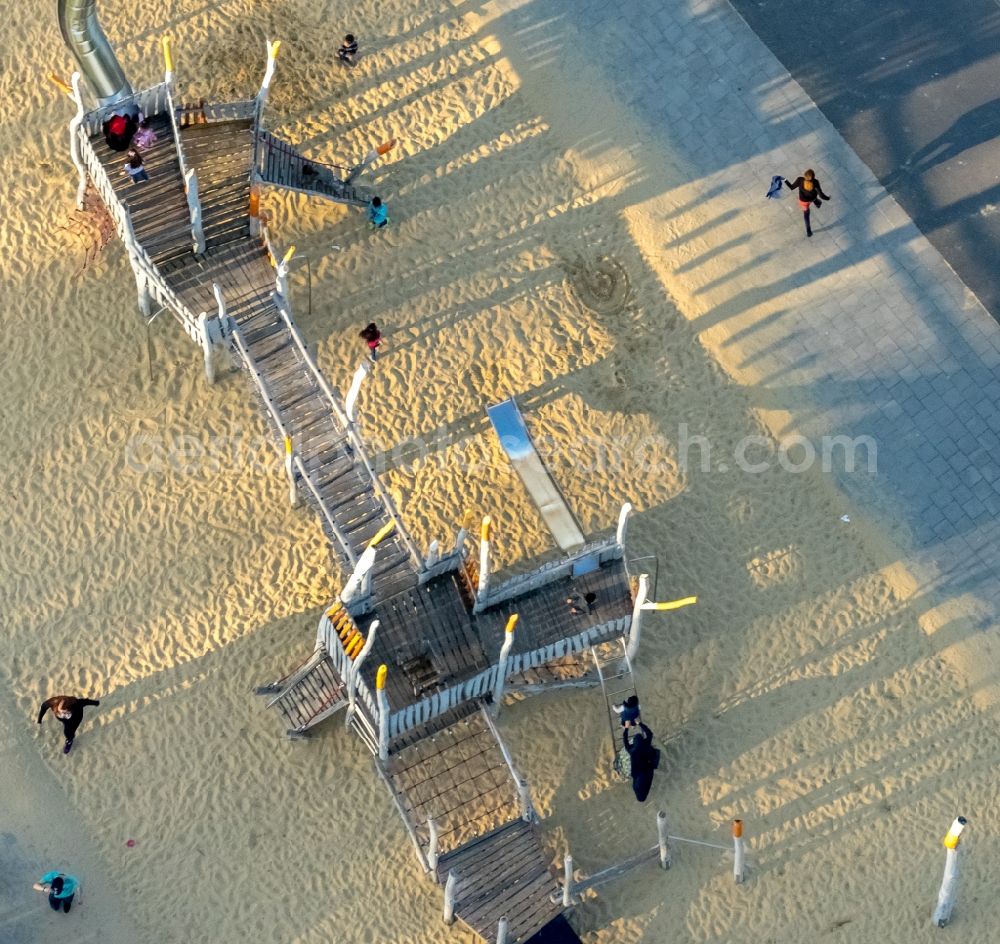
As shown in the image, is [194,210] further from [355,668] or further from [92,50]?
[355,668]

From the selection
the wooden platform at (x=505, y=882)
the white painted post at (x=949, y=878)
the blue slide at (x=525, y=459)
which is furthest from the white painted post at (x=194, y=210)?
the white painted post at (x=949, y=878)

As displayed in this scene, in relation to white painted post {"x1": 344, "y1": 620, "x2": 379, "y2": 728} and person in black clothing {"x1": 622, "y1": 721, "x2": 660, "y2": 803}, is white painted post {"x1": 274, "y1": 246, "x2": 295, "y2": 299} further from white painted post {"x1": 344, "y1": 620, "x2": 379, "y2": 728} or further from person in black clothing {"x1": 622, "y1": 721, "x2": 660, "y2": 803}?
A: person in black clothing {"x1": 622, "y1": 721, "x2": 660, "y2": 803}

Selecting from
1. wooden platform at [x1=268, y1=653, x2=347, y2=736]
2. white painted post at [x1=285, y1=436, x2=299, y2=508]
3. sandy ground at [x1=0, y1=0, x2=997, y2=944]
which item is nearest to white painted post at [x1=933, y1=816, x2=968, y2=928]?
sandy ground at [x1=0, y1=0, x2=997, y2=944]

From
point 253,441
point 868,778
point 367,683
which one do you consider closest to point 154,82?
point 253,441

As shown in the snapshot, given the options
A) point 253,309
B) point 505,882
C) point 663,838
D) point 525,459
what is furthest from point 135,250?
point 663,838

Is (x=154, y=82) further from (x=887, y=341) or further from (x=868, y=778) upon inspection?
(x=868, y=778)

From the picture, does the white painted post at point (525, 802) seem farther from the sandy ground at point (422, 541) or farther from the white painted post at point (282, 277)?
the white painted post at point (282, 277)
